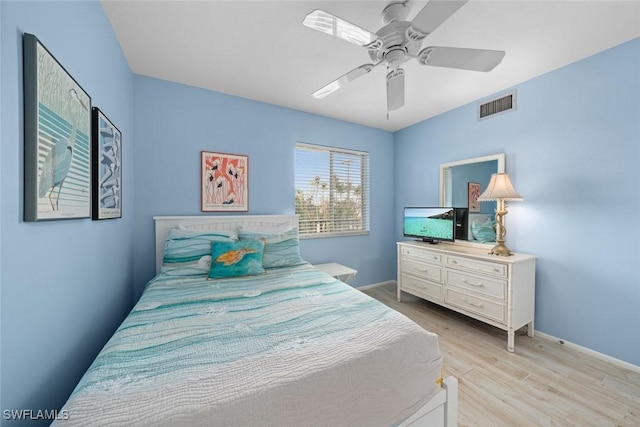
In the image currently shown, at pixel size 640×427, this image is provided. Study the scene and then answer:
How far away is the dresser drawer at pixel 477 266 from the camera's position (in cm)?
219

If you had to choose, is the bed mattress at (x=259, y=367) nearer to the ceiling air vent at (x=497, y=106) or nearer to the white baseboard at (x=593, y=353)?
the white baseboard at (x=593, y=353)

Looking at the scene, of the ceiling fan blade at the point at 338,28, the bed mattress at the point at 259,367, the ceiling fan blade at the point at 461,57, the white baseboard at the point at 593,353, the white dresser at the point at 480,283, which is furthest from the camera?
the white dresser at the point at 480,283

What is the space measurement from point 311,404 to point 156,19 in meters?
2.38

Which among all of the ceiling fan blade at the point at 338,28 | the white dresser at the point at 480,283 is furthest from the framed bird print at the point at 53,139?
the white dresser at the point at 480,283

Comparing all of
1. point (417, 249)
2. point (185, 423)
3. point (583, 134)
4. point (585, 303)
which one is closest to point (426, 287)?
point (417, 249)

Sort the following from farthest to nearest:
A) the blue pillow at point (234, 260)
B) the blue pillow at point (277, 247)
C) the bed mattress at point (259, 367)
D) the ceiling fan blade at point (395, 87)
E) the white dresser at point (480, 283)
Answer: the blue pillow at point (277, 247) < the white dresser at point (480, 283) < the blue pillow at point (234, 260) < the ceiling fan blade at point (395, 87) < the bed mattress at point (259, 367)

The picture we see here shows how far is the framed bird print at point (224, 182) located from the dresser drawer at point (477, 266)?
237 centimetres

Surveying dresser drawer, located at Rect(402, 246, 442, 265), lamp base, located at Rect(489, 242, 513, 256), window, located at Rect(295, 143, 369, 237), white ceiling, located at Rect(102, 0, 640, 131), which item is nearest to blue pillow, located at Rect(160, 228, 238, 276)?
window, located at Rect(295, 143, 369, 237)

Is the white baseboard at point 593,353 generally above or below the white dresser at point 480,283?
below

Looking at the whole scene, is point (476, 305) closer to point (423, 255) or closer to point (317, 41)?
point (423, 255)

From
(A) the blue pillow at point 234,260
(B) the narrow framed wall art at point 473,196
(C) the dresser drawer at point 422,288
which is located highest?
(B) the narrow framed wall art at point 473,196

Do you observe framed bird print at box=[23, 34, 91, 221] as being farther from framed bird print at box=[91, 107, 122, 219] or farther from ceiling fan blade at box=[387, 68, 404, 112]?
ceiling fan blade at box=[387, 68, 404, 112]

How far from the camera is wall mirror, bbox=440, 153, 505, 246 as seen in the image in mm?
2660

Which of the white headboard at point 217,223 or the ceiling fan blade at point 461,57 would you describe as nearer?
the ceiling fan blade at point 461,57
